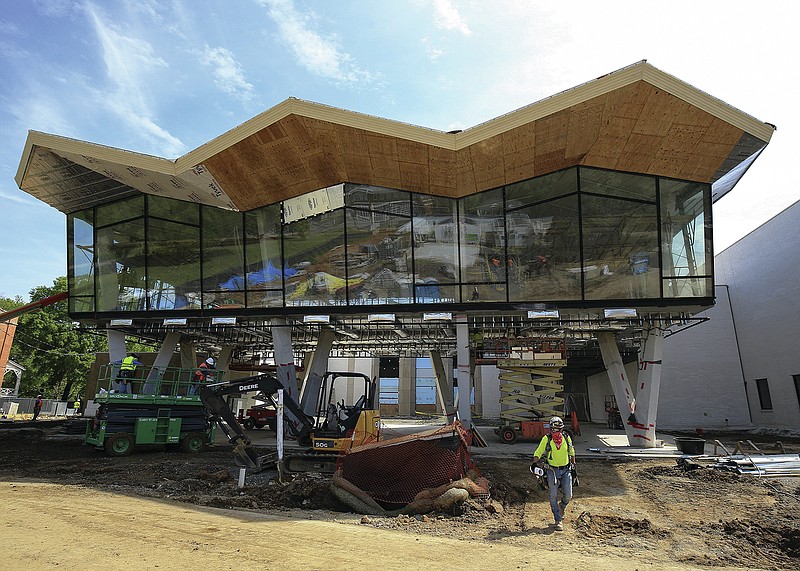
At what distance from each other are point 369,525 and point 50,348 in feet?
176

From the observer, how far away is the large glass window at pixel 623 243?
18.8 metres

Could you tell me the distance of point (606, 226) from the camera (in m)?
18.8

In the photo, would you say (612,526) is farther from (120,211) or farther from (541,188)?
(120,211)

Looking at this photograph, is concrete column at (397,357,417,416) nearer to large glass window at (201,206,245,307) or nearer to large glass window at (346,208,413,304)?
large glass window at (201,206,245,307)

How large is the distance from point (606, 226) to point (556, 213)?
1.72 m

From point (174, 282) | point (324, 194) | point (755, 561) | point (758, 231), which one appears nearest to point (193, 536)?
point (755, 561)

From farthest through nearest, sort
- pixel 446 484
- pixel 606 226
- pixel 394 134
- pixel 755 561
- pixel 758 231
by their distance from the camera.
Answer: pixel 758 231 → pixel 606 226 → pixel 394 134 → pixel 446 484 → pixel 755 561

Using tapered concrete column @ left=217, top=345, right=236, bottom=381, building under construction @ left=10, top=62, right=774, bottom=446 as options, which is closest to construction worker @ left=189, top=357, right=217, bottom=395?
building under construction @ left=10, top=62, right=774, bottom=446

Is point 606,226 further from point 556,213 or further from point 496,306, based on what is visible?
point 496,306

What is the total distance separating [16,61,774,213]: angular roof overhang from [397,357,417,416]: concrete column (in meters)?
36.2

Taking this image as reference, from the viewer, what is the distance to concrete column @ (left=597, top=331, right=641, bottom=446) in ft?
70.8

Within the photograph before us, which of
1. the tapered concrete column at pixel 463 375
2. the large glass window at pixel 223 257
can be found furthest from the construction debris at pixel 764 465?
the large glass window at pixel 223 257

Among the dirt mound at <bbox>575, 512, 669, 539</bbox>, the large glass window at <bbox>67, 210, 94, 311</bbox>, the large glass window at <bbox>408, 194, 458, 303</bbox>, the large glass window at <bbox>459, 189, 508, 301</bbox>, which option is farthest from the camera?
the large glass window at <bbox>67, 210, 94, 311</bbox>

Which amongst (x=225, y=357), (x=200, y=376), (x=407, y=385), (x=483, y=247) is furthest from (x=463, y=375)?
(x=407, y=385)
